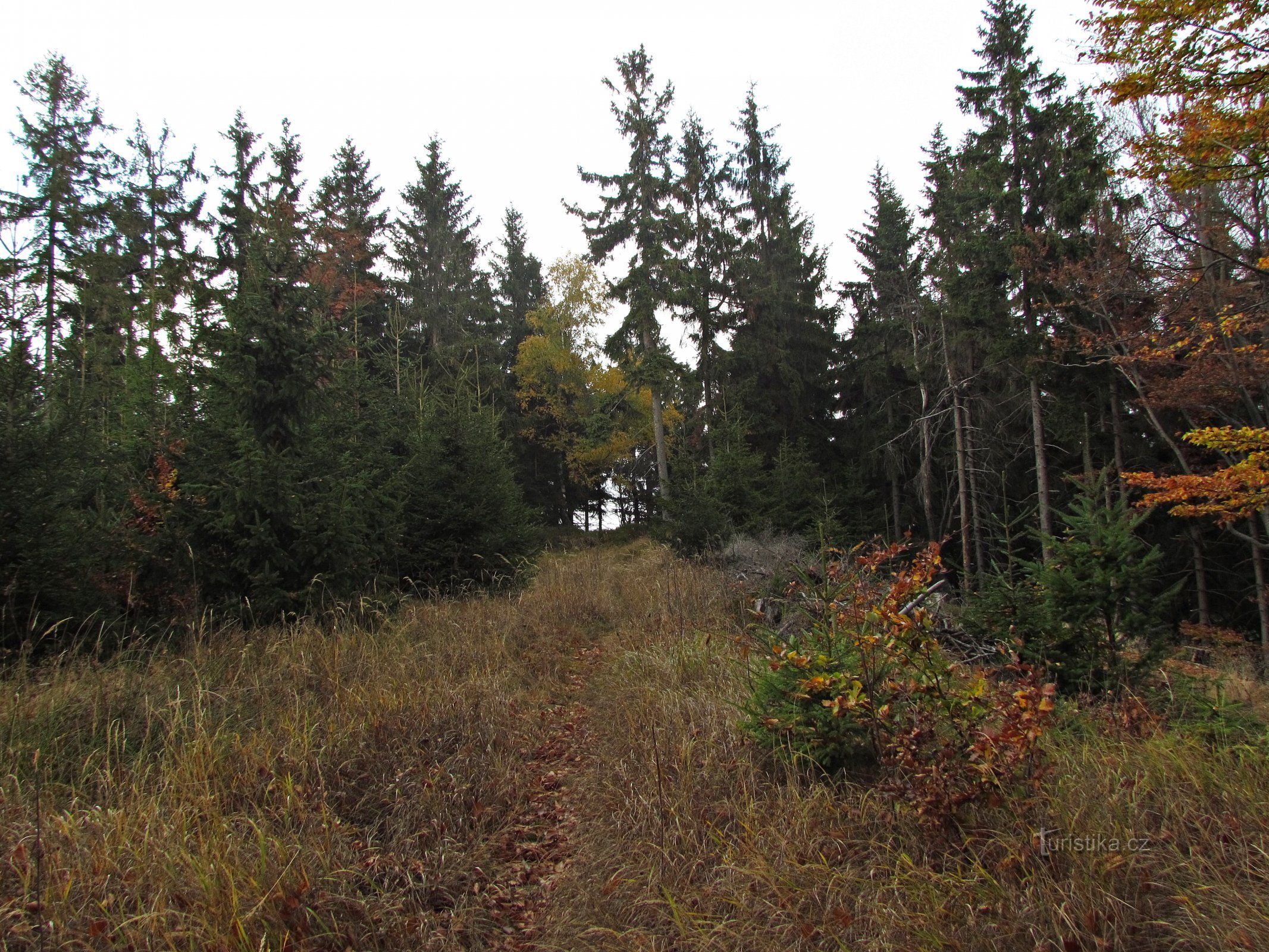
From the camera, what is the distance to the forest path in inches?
107

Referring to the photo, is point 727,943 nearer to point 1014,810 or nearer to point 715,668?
point 1014,810

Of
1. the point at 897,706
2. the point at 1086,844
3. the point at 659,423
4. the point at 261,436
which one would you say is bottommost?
the point at 1086,844

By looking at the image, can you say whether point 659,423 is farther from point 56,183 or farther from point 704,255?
point 56,183

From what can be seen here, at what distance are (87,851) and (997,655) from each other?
666cm

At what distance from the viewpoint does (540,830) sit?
3432 mm

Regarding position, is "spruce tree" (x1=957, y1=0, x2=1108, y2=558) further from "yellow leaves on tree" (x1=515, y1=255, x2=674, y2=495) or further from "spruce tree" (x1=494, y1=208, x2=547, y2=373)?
"spruce tree" (x1=494, y1=208, x2=547, y2=373)

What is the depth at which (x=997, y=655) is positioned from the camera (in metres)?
5.98

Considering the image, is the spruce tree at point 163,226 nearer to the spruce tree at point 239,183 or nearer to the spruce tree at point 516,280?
the spruce tree at point 239,183

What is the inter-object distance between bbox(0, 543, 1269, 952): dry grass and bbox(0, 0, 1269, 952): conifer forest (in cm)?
2

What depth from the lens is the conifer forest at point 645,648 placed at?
7.67ft

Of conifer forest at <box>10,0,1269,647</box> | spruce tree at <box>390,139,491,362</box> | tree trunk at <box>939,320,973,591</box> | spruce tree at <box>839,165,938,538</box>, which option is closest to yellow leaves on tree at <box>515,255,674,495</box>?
conifer forest at <box>10,0,1269,647</box>

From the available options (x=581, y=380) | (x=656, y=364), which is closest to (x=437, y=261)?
(x=581, y=380)

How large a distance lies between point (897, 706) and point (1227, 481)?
9592 mm

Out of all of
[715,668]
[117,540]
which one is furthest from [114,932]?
[117,540]
